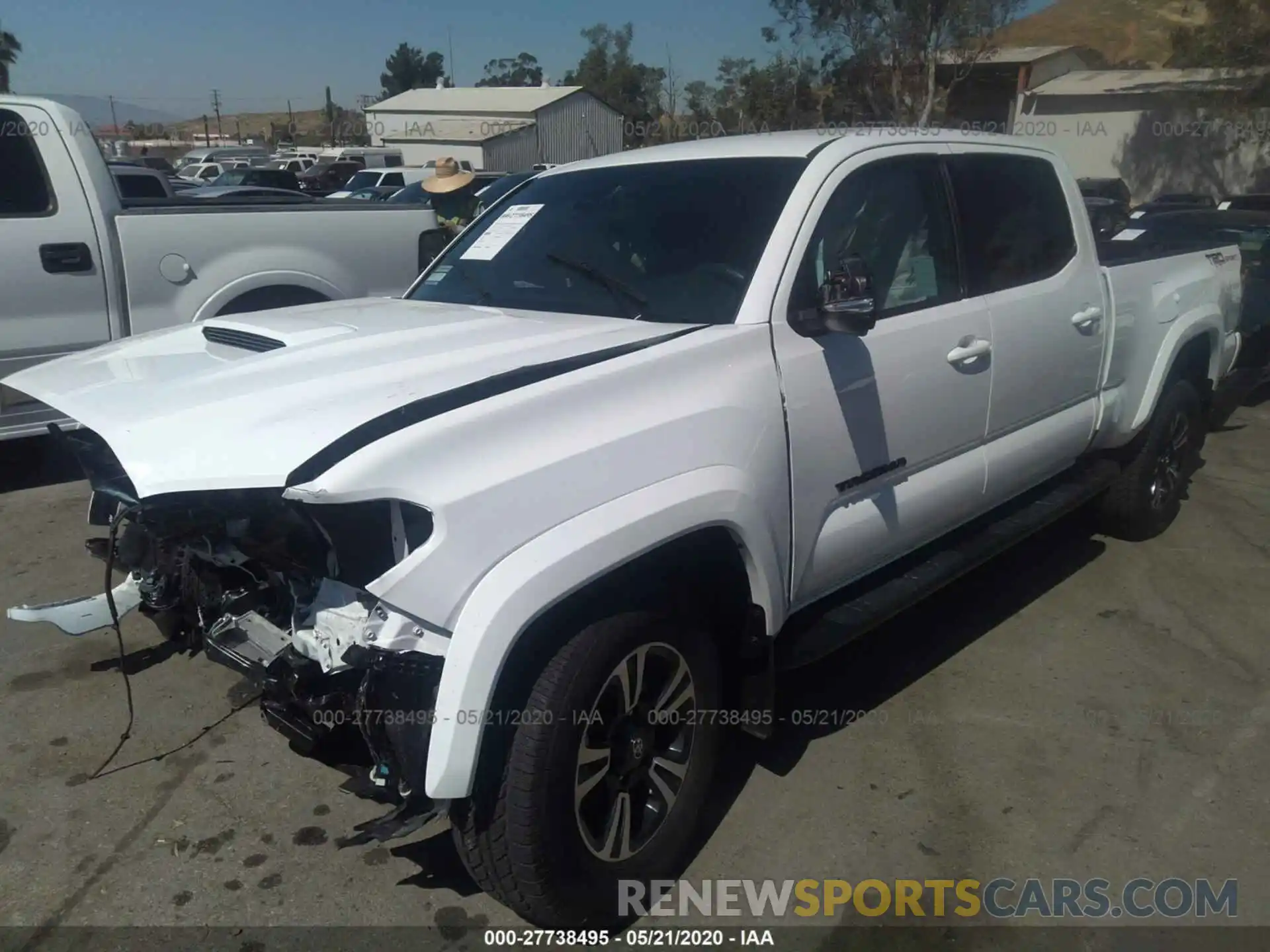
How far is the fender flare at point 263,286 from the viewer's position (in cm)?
574

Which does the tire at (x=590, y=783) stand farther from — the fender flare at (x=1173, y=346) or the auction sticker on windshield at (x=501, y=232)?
the fender flare at (x=1173, y=346)

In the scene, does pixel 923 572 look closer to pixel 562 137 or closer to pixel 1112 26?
pixel 562 137

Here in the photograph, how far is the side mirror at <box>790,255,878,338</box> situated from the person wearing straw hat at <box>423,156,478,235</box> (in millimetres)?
6756

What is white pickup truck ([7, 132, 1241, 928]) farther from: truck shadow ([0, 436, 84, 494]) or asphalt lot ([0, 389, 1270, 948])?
truck shadow ([0, 436, 84, 494])

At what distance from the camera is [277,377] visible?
8.62 feet

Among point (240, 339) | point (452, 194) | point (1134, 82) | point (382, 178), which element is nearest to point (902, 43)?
point (1134, 82)

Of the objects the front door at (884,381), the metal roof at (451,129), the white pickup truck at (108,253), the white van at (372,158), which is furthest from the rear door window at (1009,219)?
the metal roof at (451,129)

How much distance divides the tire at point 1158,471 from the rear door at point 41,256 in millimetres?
5290

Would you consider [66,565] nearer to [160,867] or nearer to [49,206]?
[49,206]

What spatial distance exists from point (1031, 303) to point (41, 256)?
4805mm

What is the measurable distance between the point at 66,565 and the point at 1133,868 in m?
4.53

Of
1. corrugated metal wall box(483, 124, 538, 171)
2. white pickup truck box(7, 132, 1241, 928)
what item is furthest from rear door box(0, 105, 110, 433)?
corrugated metal wall box(483, 124, 538, 171)

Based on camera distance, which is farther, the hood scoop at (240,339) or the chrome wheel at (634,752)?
the hood scoop at (240,339)

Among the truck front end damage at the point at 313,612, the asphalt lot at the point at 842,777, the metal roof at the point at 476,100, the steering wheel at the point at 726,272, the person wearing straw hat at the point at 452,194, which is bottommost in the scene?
the asphalt lot at the point at 842,777
